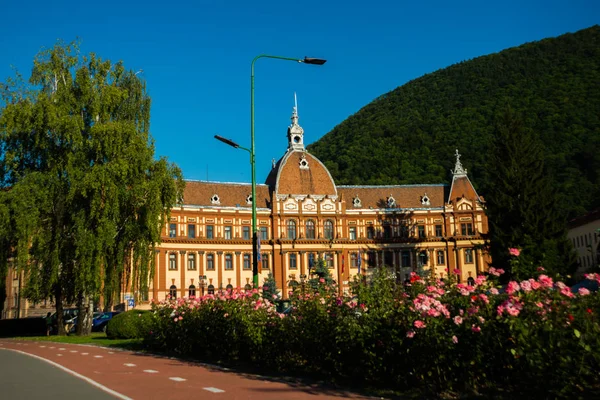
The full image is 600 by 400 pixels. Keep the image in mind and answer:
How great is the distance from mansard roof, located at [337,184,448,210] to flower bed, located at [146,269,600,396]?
55615mm

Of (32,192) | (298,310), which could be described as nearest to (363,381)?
(298,310)

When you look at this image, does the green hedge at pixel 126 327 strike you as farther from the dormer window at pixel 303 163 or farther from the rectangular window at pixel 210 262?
the dormer window at pixel 303 163

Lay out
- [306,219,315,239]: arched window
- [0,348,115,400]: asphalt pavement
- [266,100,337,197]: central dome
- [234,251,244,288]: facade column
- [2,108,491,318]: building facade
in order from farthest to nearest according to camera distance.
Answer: [266,100,337,197]: central dome < [306,219,315,239]: arched window < [234,251,244,288]: facade column < [2,108,491,318]: building facade < [0,348,115,400]: asphalt pavement

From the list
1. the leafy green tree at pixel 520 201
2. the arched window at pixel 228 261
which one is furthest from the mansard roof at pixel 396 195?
the leafy green tree at pixel 520 201

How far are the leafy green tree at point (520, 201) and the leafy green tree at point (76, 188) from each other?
24.4m

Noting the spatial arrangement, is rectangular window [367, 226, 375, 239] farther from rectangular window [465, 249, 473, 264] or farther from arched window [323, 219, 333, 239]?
rectangular window [465, 249, 473, 264]

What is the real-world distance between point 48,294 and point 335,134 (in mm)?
93759

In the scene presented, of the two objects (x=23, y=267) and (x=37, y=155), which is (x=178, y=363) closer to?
(x=23, y=267)

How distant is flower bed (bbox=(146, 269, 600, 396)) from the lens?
8.76 metres

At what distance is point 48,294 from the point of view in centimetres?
3247

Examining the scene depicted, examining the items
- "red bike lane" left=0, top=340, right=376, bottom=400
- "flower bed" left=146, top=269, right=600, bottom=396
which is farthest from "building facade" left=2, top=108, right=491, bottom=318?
"flower bed" left=146, top=269, right=600, bottom=396

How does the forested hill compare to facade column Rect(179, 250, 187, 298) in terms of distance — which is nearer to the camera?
facade column Rect(179, 250, 187, 298)

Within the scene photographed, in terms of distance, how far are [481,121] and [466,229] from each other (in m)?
36.6

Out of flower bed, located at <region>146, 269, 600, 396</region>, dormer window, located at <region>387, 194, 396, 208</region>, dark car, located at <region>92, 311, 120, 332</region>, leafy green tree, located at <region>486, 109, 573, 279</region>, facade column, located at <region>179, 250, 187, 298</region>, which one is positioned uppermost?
dormer window, located at <region>387, 194, 396, 208</region>
